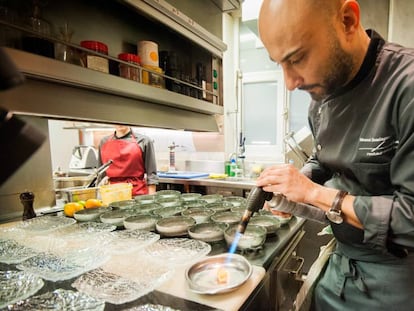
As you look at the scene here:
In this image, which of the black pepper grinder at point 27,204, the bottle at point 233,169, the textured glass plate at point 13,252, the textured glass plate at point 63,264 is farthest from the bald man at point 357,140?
the bottle at point 233,169

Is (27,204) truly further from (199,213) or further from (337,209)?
(337,209)

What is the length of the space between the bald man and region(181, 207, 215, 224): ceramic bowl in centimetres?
50

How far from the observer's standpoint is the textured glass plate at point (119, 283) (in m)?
0.73

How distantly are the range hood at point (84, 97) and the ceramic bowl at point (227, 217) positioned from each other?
0.52 meters

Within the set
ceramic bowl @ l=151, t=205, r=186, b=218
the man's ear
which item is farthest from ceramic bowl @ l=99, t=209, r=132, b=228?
the man's ear

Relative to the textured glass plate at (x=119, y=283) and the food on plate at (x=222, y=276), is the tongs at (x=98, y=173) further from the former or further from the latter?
the food on plate at (x=222, y=276)

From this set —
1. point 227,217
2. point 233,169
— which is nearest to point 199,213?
point 227,217

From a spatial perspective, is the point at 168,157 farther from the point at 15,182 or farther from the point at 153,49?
the point at 153,49

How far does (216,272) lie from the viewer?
857 millimetres

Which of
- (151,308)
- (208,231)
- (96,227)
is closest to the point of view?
(151,308)

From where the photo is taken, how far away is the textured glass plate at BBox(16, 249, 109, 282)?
2.77 ft

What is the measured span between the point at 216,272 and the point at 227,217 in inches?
19.1

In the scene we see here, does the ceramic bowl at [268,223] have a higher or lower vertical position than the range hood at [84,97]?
lower

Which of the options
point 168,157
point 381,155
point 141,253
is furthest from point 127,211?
point 168,157
